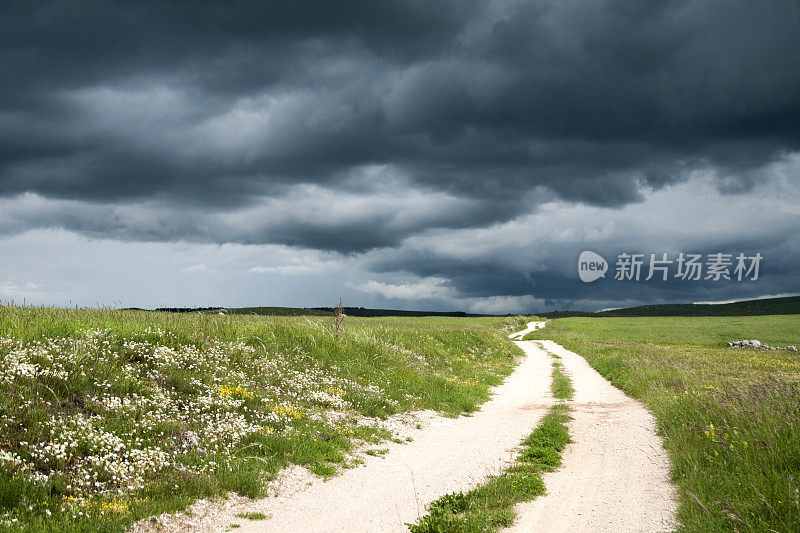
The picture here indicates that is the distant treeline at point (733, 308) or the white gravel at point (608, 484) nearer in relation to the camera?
the white gravel at point (608, 484)

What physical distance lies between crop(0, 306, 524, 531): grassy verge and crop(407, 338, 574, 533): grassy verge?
138 inches

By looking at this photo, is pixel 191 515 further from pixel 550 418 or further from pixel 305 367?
pixel 550 418

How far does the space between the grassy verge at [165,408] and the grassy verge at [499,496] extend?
11.5 feet

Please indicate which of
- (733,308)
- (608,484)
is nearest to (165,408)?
(608,484)

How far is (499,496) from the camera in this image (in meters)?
8.27

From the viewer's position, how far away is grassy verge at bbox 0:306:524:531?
8047 mm

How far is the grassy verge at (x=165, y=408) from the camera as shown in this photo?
805 centimetres

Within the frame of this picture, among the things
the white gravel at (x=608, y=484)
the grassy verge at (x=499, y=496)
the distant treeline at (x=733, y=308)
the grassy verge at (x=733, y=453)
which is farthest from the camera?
the distant treeline at (x=733, y=308)

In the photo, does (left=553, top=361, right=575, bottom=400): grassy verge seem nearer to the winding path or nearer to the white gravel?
the winding path

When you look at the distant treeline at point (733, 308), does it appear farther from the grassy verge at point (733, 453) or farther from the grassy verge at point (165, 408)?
the grassy verge at point (165, 408)

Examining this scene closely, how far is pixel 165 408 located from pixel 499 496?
26.2 ft

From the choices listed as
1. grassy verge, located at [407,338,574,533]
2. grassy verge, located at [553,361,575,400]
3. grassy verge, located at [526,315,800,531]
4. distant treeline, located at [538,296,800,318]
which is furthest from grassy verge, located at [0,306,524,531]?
distant treeline, located at [538,296,800,318]

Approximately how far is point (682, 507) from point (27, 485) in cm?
1068

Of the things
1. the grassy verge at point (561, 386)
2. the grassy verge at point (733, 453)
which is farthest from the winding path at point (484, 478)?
the grassy verge at point (561, 386)
